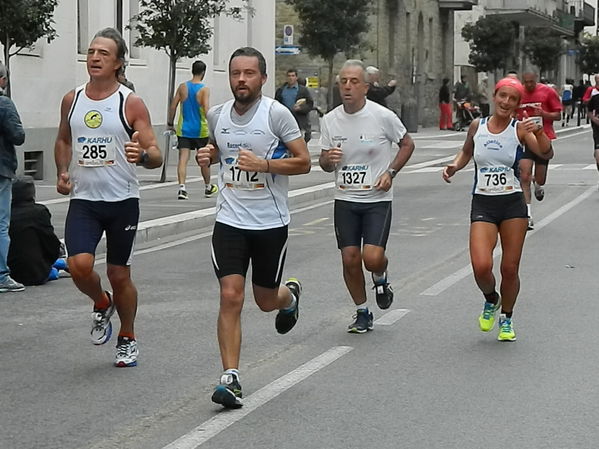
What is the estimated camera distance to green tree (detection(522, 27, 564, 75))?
64.1 m

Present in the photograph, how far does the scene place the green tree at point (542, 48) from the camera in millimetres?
64062

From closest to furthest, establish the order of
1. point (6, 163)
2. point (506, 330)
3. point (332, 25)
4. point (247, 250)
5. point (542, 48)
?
point (247, 250), point (506, 330), point (6, 163), point (332, 25), point (542, 48)

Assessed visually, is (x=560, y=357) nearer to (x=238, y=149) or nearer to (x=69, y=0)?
(x=238, y=149)

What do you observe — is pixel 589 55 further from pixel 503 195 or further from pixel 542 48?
pixel 503 195

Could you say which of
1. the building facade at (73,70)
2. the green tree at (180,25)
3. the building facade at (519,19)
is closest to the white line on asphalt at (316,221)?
the green tree at (180,25)

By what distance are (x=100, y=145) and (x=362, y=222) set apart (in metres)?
2.20

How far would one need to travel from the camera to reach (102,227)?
834 centimetres

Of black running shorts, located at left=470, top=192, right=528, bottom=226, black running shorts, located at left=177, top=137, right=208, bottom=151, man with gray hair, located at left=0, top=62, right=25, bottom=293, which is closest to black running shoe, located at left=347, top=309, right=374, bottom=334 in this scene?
black running shorts, located at left=470, top=192, right=528, bottom=226

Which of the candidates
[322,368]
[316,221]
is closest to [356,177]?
[322,368]

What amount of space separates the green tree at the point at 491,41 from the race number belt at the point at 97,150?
50884mm

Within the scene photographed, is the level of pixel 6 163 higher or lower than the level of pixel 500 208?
higher

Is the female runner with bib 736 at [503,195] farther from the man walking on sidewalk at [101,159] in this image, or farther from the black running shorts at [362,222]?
the man walking on sidewalk at [101,159]

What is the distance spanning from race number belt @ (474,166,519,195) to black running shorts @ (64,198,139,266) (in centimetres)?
247

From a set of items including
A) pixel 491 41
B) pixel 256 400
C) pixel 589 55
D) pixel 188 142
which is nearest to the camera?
pixel 256 400
